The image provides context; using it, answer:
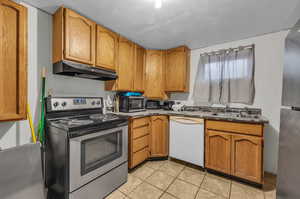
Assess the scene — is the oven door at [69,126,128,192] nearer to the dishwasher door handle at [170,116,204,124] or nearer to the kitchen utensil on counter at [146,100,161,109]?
the dishwasher door handle at [170,116,204,124]

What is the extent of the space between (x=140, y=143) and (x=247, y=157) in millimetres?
1527

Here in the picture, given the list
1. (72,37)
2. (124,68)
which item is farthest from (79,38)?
(124,68)

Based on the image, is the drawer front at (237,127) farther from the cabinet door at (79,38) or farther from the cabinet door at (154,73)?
Result: the cabinet door at (79,38)

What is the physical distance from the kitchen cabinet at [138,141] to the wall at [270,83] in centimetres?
191

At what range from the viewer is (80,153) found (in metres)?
1.27

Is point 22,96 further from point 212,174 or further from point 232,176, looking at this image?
point 232,176

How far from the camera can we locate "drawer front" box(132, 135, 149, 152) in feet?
6.67

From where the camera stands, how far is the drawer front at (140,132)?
2.02m

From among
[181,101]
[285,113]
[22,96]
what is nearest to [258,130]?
[285,113]

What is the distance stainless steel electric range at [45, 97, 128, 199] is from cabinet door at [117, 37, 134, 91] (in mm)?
714

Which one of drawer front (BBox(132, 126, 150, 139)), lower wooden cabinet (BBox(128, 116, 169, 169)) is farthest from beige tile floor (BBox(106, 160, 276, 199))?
drawer front (BBox(132, 126, 150, 139))

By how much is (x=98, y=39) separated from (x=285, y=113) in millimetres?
2183

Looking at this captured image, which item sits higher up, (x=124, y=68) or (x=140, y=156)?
(x=124, y=68)

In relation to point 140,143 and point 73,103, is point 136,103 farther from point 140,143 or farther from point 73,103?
point 73,103
